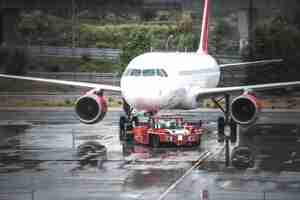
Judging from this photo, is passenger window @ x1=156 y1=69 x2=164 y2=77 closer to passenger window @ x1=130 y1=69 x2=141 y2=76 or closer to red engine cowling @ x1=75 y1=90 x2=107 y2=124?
passenger window @ x1=130 y1=69 x2=141 y2=76

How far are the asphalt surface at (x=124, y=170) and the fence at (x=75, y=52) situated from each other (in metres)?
36.3

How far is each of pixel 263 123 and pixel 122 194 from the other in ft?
67.3

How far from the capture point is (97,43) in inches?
3302

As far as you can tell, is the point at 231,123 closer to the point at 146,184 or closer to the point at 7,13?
the point at 146,184

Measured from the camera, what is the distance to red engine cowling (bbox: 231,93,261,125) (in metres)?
37.6

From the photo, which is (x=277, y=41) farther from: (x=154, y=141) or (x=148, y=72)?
(x=154, y=141)

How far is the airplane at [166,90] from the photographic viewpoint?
3547 centimetres

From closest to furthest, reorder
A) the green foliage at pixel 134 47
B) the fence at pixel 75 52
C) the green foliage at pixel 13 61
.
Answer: the green foliage at pixel 13 61 < the green foliage at pixel 134 47 < the fence at pixel 75 52

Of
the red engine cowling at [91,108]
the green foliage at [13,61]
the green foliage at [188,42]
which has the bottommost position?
the red engine cowling at [91,108]

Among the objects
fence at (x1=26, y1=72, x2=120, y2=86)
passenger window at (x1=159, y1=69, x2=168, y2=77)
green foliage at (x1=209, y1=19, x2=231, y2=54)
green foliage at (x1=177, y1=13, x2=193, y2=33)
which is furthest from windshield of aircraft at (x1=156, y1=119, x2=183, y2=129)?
green foliage at (x1=177, y1=13, x2=193, y2=33)

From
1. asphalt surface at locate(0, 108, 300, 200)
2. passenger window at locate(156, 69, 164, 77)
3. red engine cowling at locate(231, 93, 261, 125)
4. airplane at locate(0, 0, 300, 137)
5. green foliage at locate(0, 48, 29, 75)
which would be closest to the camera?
asphalt surface at locate(0, 108, 300, 200)

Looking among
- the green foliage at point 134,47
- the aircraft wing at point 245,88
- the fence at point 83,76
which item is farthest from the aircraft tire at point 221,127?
the green foliage at point 134,47

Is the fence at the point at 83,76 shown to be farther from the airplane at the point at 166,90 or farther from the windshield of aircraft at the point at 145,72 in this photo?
the windshield of aircraft at the point at 145,72

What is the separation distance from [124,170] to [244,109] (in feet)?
33.7
